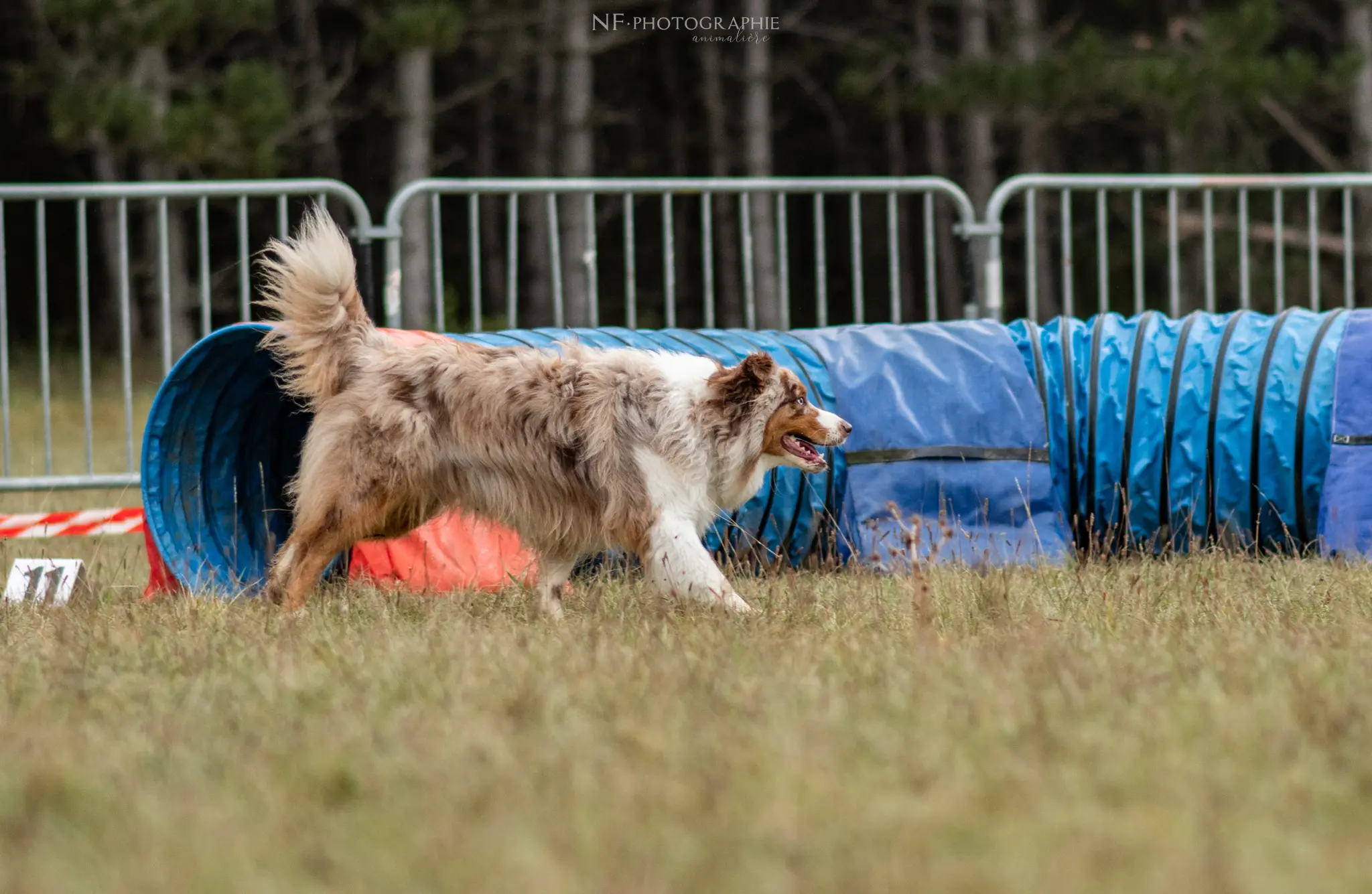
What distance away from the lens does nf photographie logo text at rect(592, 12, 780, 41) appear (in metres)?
12.3

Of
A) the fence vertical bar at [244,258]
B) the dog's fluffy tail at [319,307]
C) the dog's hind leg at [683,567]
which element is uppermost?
the fence vertical bar at [244,258]

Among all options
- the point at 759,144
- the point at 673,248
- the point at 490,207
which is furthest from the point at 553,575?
the point at 490,207

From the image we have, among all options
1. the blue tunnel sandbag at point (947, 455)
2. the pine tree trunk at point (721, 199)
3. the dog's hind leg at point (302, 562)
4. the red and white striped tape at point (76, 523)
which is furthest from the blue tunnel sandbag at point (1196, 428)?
the pine tree trunk at point (721, 199)

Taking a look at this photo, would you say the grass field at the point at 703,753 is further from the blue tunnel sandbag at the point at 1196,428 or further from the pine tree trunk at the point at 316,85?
the pine tree trunk at the point at 316,85

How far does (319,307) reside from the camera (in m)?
5.32

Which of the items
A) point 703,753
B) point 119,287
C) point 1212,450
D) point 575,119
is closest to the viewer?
point 703,753

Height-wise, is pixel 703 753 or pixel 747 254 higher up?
pixel 747 254

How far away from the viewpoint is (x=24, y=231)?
24641 mm

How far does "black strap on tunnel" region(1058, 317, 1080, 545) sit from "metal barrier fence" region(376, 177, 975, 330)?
5.72 feet

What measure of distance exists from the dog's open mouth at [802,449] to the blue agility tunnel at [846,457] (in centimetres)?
52

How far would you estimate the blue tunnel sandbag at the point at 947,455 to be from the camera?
21.1ft

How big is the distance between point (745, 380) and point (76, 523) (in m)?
3.75

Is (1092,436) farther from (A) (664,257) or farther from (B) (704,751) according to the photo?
(A) (664,257)

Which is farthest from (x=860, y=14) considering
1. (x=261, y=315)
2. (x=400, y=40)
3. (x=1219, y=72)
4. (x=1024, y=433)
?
(x=1024, y=433)
